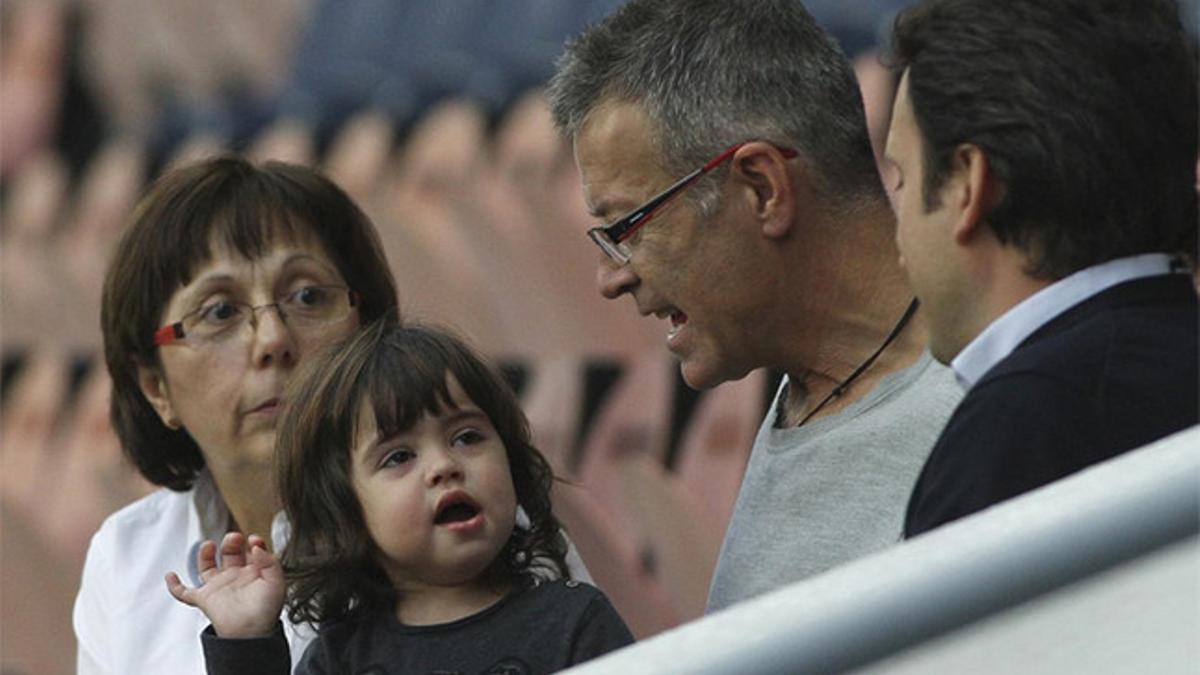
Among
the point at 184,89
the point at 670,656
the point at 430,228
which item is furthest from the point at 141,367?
the point at 184,89

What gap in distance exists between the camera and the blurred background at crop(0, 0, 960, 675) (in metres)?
4.43

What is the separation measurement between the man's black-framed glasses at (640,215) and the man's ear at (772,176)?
0.4 inches

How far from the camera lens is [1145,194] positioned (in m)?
1.55

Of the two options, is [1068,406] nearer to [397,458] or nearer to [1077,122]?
[1077,122]

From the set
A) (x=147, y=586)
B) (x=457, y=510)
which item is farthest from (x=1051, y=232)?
(x=147, y=586)

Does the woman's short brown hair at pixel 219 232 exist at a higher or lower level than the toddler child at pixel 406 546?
higher

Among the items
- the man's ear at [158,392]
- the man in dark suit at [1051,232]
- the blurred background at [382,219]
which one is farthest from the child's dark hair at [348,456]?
the blurred background at [382,219]

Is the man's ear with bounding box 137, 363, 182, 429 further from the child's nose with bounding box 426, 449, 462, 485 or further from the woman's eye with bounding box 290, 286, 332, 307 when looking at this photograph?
the child's nose with bounding box 426, 449, 462, 485

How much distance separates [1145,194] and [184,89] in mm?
5592

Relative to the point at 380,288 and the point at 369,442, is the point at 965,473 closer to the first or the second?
the point at 369,442

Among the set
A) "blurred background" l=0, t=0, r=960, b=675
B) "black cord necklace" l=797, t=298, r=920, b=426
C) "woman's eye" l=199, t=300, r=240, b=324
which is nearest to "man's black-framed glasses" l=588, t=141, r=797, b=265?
"black cord necklace" l=797, t=298, r=920, b=426

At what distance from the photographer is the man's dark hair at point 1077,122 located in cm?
154

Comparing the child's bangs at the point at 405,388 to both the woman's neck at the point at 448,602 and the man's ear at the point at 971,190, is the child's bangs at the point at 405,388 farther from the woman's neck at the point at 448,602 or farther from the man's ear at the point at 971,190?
the man's ear at the point at 971,190

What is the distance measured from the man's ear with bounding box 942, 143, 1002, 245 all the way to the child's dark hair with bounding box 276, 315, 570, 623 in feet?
2.69
